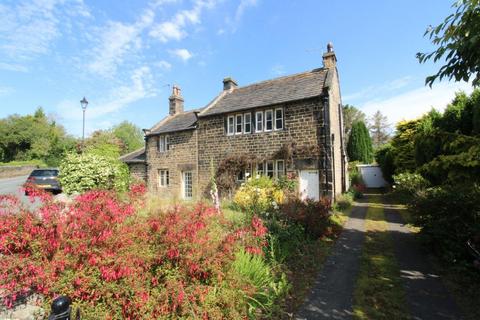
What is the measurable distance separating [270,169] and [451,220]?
10.2 metres

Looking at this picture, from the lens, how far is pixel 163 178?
21.6 m

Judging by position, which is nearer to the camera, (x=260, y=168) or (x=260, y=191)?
(x=260, y=191)

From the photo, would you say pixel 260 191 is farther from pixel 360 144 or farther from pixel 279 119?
pixel 360 144

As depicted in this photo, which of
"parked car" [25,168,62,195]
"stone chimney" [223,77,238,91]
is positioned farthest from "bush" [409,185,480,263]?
"parked car" [25,168,62,195]

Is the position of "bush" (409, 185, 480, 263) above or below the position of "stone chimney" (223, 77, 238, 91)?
below

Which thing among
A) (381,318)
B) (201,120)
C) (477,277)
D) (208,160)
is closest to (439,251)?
(477,277)

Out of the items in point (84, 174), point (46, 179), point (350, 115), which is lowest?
point (46, 179)

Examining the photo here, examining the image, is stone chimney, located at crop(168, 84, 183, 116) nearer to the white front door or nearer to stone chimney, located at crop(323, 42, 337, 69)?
→ stone chimney, located at crop(323, 42, 337, 69)

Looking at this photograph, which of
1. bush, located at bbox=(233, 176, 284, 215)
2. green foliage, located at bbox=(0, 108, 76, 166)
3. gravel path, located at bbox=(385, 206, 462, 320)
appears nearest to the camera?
gravel path, located at bbox=(385, 206, 462, 320)

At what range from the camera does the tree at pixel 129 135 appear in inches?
2670

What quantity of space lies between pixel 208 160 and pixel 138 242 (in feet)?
47.6

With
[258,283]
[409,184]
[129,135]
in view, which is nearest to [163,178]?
[409,184]

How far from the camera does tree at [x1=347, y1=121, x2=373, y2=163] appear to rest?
35656 millimetres

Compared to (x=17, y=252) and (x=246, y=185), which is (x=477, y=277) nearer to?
(x=17, y=252)
